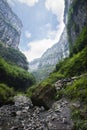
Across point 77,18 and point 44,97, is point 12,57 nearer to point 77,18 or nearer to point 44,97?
point 77,18

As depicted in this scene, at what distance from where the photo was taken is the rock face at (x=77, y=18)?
11208 cm

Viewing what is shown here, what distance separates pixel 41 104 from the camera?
32.5 metres

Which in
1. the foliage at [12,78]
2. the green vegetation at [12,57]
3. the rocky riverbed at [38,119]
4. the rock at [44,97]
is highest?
the green vegetation at [12,57]

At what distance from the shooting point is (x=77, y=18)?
123875mm

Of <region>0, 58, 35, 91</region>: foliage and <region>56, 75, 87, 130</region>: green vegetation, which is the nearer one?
<region>56, 75, 87, 130</region>: green vegetation

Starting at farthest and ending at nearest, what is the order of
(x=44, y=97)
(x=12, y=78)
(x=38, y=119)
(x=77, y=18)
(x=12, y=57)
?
(x=12, y=57), (x=77, y=18), (x=12, y=78), (x=44, y=97), (x=38, y=119)

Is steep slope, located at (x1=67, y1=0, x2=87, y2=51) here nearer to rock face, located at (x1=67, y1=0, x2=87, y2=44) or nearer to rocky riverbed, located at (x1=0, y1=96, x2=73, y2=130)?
rock face, located at (x1=67, y1=0, x2=87, y2=44)

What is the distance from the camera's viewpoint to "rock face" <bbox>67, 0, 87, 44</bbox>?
112081 millimetres

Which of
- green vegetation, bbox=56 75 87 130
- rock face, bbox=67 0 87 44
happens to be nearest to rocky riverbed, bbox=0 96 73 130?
green vegetation, bbox=56 75 87 130

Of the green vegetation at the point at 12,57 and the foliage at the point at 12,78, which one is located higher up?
the green vegetation at the point at 12,57

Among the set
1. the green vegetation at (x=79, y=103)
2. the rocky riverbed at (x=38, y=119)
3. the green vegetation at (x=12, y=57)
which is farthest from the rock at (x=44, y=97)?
the green vegetation at (x=12, y=57)

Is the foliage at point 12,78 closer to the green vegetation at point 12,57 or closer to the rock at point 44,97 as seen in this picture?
the green vegetation at point 12,57

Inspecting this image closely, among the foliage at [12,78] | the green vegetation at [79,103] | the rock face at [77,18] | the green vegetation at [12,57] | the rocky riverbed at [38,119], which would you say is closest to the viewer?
the green vegetation at [79,103]

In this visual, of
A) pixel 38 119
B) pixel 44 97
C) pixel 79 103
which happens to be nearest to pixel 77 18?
pixel 44 97
